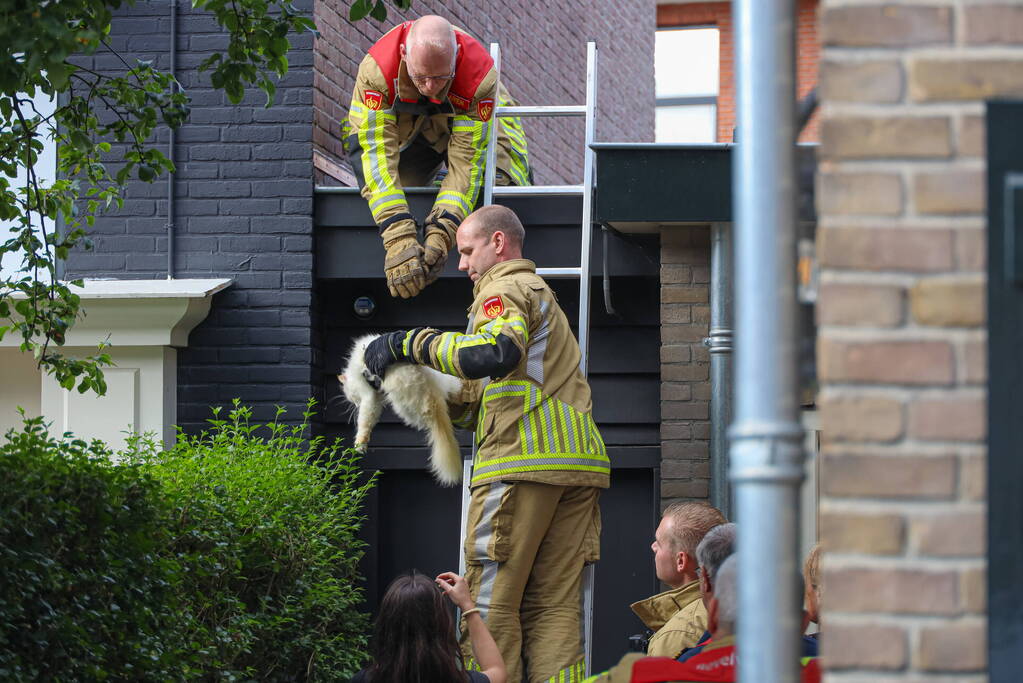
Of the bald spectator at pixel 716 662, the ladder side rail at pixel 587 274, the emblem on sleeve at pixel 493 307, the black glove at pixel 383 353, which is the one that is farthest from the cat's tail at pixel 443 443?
the bald spectator at pixel 716 662

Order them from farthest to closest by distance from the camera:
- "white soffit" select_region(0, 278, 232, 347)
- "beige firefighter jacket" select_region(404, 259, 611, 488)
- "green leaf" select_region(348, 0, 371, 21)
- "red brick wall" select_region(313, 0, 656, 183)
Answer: "red brick wall" select_region(313, 0, 656, 183) < "white soffit" select_region(0, 278, 232, 347) < "beige firefighter jacket" select_region(404, 259, 611, 488) < "green leaf" select_region(348, 0, 371, 21)

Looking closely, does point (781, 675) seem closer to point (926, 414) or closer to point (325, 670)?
point (926, 414)

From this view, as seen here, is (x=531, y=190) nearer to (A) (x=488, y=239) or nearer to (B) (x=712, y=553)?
(A) (x=488, y=239)

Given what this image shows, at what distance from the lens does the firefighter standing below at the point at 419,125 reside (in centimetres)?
649

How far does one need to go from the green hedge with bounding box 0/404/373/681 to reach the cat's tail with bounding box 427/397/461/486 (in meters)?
0.71

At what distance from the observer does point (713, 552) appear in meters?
3.94

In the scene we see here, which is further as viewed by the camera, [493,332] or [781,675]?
[493,332]

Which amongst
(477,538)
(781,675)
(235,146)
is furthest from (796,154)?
(235,146)

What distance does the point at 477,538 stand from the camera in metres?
5.41

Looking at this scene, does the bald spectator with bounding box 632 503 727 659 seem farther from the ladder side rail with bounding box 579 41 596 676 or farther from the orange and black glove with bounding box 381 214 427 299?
the orange and black glove with bounding box 381 214 427 299

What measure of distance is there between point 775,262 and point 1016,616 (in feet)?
2.15

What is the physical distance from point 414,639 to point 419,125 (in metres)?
3.43

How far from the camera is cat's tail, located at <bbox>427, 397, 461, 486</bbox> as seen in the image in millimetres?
5668

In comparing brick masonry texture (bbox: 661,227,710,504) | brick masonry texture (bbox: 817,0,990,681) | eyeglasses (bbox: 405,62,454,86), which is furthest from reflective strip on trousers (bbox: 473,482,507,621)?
brick masonry texture (bbox: 817,0,990,681)
